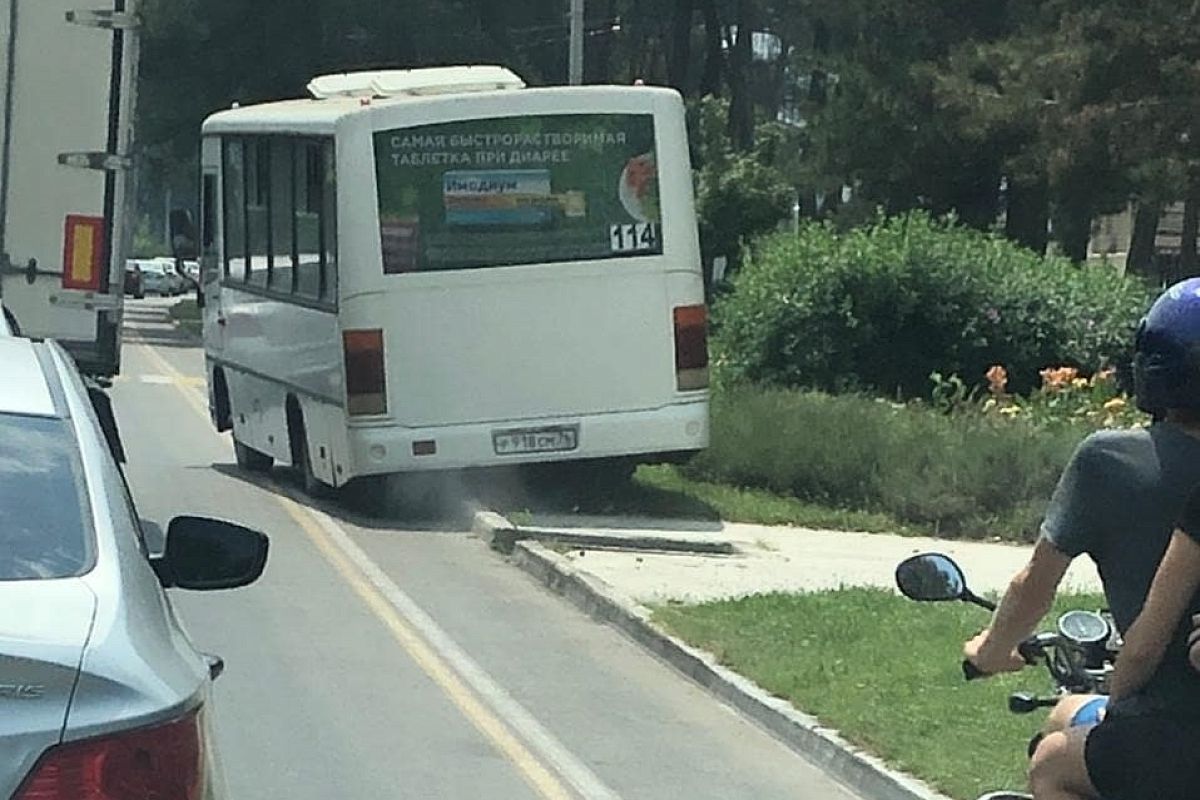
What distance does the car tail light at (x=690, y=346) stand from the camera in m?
19.2

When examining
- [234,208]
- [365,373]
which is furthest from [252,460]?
[365,373]

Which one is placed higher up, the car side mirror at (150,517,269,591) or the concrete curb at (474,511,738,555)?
the concrete curb at (474,511,738,555)

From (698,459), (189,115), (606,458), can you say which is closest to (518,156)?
(606,458)

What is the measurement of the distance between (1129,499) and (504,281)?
1424cm

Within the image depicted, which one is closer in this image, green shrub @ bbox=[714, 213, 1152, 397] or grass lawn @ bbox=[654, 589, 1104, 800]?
grass lawn @ bbox=[654, 589, 1104, 800]

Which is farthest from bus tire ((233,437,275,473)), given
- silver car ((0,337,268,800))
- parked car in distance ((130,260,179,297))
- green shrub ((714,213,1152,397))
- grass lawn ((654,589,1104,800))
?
parked car in distance ((130,260,179,297))

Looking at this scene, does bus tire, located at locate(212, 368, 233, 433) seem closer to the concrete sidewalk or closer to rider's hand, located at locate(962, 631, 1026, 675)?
the concrete sidewalk

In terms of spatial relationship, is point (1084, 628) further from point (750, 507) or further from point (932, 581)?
point (750, 507)

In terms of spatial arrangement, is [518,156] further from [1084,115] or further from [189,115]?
[189,115]

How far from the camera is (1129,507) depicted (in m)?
4.96

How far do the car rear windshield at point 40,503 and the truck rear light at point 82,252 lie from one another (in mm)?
11660

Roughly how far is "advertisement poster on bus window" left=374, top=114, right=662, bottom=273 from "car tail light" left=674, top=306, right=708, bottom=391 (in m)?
0.54

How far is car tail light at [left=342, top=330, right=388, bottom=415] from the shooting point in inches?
737

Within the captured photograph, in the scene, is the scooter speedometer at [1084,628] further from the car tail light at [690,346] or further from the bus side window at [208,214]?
the bus side window at [208,214]
